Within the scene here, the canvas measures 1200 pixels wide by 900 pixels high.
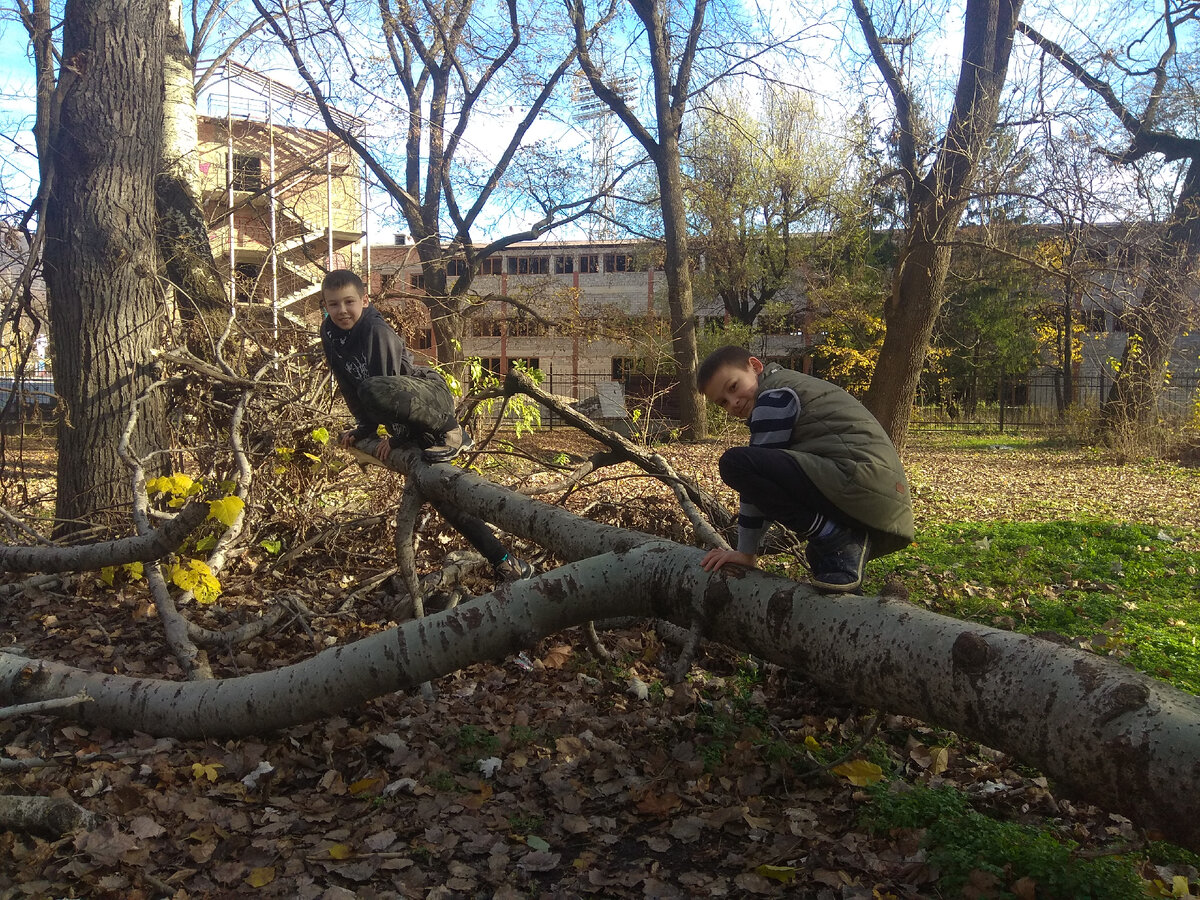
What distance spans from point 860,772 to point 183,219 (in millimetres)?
6583

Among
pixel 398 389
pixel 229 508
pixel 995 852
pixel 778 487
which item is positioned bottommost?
pixel 995 852

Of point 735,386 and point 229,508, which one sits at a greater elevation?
point 735,386

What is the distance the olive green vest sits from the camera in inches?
111

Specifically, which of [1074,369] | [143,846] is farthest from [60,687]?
[1074,369]

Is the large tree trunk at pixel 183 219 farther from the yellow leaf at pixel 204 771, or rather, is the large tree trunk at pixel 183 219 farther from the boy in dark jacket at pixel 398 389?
the yellow leaf at pixel 204 771

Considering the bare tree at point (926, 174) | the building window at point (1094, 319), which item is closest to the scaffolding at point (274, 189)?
the bare tree at point (926, 174)

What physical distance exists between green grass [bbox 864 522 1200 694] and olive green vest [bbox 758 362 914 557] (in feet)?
6.59

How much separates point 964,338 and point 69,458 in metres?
25.8

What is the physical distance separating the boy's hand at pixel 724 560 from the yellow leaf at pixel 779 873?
3.00ft

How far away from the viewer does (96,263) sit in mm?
5758

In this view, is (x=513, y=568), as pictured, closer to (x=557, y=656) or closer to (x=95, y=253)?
(x=557, y=656)

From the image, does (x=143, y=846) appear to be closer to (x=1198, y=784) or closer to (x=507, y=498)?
(x=507, y=498)

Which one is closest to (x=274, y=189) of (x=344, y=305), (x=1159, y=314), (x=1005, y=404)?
(x=344, y=305)

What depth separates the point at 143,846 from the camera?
9.09 ft
